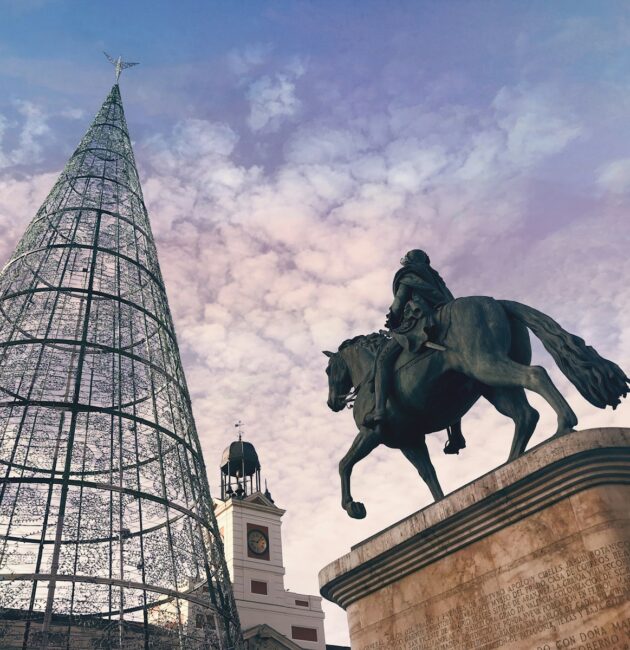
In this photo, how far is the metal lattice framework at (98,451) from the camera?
49.8ft

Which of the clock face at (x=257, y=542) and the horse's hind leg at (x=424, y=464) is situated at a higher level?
the clock face at (x=257, y=542)

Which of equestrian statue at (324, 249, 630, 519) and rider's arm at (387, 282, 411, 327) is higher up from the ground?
rider's arm at (387, 282, 411, 327)

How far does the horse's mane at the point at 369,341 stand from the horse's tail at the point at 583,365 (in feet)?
6.66

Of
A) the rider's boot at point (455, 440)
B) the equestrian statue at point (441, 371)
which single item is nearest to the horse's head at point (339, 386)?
the equestrian statue at point (441, 371)

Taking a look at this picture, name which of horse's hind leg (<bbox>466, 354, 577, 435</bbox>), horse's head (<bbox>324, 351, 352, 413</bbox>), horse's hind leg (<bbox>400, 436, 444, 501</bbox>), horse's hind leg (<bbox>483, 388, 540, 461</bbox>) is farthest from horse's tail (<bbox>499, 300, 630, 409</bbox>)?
horse's head (<bbox>324, 351, 352, 413</bbox>)

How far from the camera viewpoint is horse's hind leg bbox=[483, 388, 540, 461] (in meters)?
6.39

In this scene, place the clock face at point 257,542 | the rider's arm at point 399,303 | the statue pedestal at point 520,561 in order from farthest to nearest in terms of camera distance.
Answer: the clock face at point 257,542
the rider's arm at point 399,303
the statue pedestal at point 520,561

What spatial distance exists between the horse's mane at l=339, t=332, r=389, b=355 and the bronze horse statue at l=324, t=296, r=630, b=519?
0.10ft

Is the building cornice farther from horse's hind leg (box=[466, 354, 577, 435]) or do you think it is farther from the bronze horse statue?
the bronze horse statue

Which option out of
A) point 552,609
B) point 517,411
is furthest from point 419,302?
point 552,609

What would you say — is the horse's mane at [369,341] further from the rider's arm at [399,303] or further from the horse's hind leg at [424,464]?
the horse's hind leg at [424,464]

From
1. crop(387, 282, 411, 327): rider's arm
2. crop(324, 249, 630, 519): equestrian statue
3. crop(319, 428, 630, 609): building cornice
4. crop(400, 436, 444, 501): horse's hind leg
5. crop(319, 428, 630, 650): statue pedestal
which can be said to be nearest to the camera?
crop(319, 428, 630, 650): statue pedestal

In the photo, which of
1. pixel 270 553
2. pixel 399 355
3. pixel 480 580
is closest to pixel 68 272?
pixel 399 355

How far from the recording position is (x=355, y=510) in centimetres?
738
